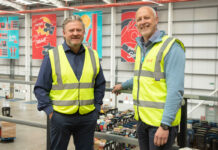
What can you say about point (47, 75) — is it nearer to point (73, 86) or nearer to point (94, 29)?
point (73, 86)

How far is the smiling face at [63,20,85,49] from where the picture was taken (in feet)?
7.62

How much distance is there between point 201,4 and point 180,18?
1429mm

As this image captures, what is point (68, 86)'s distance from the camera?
7.71 feet

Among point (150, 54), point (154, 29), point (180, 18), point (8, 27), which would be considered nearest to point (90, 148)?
point (150, 54)

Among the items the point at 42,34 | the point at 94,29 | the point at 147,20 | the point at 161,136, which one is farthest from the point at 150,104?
the point at 42,34

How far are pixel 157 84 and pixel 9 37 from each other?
21538 mm

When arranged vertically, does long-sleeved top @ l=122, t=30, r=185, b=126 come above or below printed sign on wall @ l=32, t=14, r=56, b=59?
below

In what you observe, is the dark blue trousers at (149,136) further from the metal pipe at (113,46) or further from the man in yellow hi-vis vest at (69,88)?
the metal pipe at (113,46)

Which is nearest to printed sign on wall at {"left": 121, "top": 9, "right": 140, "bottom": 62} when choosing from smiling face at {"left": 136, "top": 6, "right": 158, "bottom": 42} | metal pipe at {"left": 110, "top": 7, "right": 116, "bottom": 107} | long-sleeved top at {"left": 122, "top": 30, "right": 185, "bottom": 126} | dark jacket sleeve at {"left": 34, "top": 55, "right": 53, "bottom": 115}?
metal pipe at {"left": 110, "top": 7, "right": 116, "bottom": 107}

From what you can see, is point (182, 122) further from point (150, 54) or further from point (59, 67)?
point (59, 67)

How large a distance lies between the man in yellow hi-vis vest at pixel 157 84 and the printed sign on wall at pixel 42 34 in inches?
723

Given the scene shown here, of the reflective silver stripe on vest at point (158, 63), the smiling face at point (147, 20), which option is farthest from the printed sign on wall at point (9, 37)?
the reflective silver stripe on vest at point (158, 63)

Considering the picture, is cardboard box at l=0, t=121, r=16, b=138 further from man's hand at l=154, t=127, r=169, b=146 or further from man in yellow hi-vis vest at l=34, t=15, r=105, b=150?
man's hand at l=154, t=127, r=169, b=146

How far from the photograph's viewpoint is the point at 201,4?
14.9 meters
